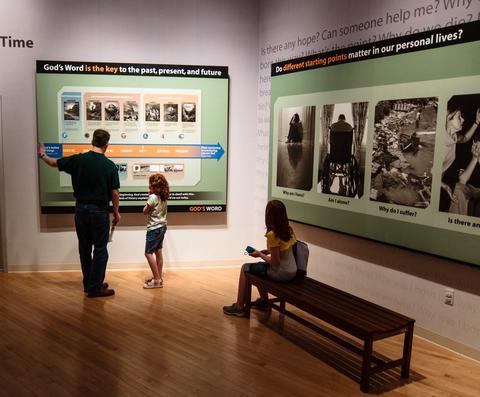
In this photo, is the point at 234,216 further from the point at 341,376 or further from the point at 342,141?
the point at 341,376

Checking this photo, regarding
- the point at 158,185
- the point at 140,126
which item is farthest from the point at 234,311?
the point at 140,126

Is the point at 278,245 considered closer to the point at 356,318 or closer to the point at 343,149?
the point at 356,318

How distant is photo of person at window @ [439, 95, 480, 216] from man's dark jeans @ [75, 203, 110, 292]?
3313mm

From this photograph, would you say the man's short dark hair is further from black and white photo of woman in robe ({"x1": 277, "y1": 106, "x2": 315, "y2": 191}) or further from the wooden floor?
black and white photo of woman in robe ({"x1": 277, "y1": 106, "x2": 315, "y2": 191})

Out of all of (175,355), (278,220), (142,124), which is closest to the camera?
(175,355)

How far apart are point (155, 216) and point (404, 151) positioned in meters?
2.75

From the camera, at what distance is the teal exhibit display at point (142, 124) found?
5.82 meters

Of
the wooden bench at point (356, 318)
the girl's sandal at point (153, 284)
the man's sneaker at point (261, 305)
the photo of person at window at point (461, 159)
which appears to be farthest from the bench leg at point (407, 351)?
the girl's sandal at point (153, 284)

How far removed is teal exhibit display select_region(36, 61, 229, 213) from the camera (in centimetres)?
582

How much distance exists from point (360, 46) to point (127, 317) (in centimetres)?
342

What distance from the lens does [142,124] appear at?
19.8ft

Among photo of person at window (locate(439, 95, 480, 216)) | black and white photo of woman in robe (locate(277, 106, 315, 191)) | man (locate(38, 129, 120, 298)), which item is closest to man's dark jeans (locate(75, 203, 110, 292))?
man (locate(38, 129, 120, 298))

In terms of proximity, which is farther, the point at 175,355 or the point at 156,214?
the point at 156,214

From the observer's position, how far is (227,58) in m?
6.21
